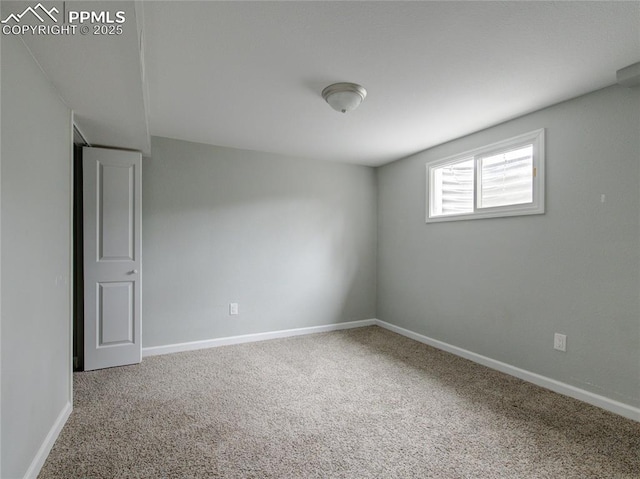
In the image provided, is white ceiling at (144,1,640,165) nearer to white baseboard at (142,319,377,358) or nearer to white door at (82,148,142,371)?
white door at (82,148,142,371)

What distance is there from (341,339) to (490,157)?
2605mm

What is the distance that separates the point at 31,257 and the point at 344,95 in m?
2.12

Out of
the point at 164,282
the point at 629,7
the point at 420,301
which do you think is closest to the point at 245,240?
the point at 164,282

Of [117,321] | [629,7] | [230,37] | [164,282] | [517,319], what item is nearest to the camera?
[629,7]

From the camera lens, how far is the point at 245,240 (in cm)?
405

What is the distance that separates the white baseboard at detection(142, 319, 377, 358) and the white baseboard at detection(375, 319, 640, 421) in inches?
A: 39.3

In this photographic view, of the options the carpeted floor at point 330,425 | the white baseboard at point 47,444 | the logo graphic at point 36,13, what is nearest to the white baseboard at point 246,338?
the carpeted floor at point 330,425

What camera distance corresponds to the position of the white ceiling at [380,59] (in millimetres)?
1699

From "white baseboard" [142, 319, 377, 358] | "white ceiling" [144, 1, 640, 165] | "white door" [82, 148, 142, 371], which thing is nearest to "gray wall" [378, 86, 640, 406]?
"white ceiling" [144, 1, 640, 165]

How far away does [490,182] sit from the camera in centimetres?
333

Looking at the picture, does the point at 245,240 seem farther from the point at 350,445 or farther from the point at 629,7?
the point at 629,7

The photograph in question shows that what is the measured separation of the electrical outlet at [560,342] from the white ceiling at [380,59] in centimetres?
187

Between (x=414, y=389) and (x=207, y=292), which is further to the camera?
(x=207, y=292)

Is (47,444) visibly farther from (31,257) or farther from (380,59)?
(380,59)
